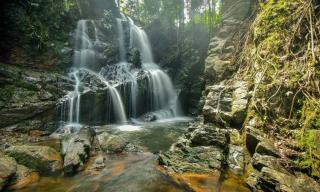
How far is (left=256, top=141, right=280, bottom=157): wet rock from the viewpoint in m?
4.18

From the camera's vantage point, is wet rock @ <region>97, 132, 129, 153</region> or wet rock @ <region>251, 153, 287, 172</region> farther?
wet rock @ <region>97, 132, 129, 153</region>

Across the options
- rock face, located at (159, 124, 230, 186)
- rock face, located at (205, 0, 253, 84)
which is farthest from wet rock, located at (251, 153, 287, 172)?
rock face, located at (205, 0, 253, 84)

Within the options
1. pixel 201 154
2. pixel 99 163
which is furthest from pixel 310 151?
pixel 99 163

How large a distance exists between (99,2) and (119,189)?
21.8 metres

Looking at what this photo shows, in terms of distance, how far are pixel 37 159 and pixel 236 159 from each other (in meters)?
4.78

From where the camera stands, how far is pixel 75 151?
5953mm

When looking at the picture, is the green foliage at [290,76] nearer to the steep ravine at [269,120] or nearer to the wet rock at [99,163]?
the steep ravine at [269,120]

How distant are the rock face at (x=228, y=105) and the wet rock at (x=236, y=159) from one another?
809 mm

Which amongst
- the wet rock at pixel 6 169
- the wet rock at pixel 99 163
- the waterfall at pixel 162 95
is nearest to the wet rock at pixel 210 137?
the wet rock at pixel 99 163

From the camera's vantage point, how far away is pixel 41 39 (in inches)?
494

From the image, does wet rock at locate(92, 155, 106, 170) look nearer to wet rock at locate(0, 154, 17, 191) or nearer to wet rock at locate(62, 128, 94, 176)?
wet rock at locate(62, 128, 94, 176)

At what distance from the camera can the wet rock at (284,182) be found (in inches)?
133

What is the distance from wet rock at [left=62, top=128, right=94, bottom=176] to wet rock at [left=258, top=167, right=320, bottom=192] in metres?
4.12

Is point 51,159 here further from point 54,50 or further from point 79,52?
point 79,52
